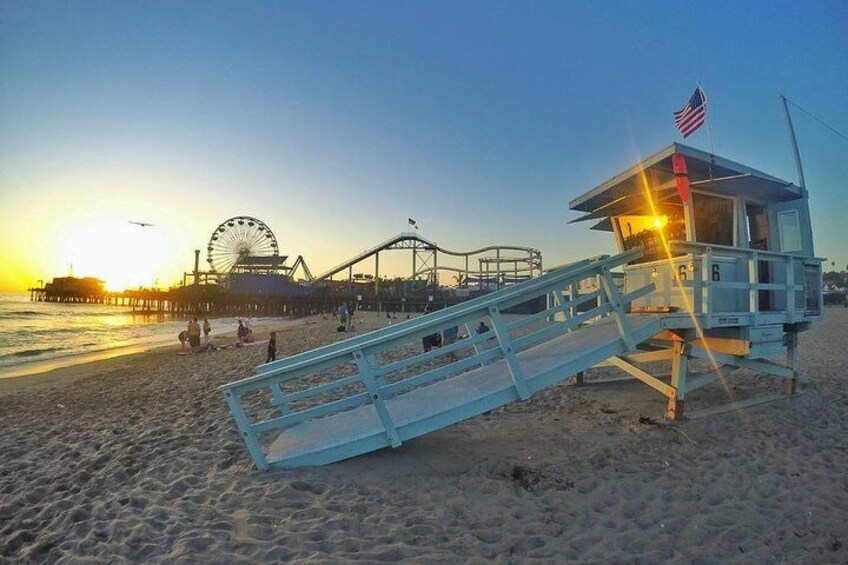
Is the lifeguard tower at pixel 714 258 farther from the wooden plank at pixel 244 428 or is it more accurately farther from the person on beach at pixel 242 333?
the person on beach at pixel 242 333

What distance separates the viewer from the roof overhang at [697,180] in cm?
661

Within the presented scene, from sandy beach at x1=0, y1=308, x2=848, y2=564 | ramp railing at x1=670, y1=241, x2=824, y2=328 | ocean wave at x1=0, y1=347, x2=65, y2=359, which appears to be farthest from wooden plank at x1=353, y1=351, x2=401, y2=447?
ocean wave at x1=0, y1=347, x2=65, y2=359

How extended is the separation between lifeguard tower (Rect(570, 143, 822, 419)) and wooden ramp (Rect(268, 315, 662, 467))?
2.49ft

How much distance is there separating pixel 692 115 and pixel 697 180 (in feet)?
5.50

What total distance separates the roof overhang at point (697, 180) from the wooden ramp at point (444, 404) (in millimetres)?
2428

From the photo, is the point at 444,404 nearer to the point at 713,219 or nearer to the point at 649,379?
the point at 649,379

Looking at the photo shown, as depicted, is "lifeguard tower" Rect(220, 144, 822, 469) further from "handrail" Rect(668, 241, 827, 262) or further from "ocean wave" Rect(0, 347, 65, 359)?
"ocean wave" Rect(0, 347, 65, 359)

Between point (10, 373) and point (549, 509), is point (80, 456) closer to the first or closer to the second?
point (549, 509)

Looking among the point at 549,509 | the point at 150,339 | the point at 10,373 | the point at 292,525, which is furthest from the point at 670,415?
the point at 150,339

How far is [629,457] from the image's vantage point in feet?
16.3

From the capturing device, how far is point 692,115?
7.90 m

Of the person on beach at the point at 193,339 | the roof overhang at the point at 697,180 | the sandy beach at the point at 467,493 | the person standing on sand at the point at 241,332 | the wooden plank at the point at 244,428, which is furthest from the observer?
the person standing on sand at the point at 241,332

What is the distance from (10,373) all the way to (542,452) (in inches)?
683

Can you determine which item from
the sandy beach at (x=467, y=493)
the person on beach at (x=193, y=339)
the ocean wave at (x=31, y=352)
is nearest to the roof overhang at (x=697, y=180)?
the sandy beach at (x=467, y=493)
